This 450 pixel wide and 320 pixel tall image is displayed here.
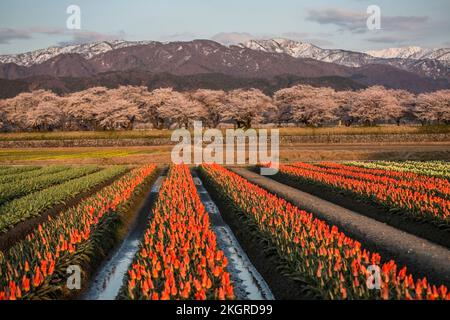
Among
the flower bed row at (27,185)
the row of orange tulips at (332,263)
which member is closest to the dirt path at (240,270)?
the row of orange tulips at (332,263)

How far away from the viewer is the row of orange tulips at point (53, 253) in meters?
8.02

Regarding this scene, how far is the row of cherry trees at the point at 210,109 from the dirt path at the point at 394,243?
70074 mm

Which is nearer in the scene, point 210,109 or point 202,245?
point 202,245

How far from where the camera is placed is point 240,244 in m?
13.6

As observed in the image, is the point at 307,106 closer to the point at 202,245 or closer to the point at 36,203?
the point at 36,203

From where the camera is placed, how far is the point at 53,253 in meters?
9.79

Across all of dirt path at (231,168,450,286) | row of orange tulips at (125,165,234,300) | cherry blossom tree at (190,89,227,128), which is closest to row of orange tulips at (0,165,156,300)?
row of orange tulips at (125,165,234,300)

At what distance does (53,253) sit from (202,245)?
325 cm

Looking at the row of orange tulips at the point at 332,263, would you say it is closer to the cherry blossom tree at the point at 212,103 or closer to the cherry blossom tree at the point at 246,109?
the cherry blossom tree at the point at 246,109

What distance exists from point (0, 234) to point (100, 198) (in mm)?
4346

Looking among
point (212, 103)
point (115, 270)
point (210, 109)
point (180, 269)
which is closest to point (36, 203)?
point (115, 270)
